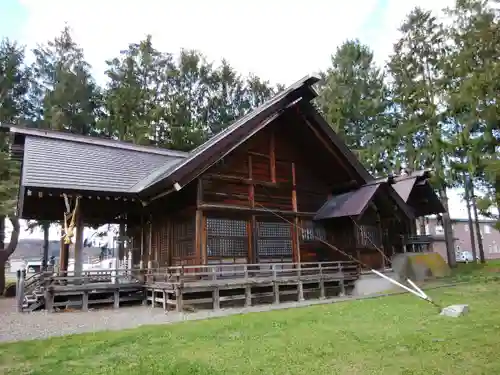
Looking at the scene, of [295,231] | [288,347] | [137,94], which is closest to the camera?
[288,347]

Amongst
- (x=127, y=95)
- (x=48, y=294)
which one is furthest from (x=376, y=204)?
(x=127, y=95)

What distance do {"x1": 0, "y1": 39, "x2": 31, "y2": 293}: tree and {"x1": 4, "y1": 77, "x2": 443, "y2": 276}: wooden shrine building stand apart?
19.0 feet

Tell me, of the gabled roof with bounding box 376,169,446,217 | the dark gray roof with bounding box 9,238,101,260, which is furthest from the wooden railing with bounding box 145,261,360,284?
the dark gray roof with bounding box 9,238,101,260

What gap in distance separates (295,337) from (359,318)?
2347mm

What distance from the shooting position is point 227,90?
38.5m

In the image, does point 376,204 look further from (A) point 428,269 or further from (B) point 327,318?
(B) point 327,318

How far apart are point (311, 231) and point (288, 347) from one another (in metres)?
10.5

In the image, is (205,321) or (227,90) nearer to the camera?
(205,321)

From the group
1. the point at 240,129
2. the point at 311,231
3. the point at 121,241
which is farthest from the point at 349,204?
the point at 121,241

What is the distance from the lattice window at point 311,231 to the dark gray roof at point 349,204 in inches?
16.6

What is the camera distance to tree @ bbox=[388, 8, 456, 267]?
25.8 m

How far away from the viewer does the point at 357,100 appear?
34.5 m

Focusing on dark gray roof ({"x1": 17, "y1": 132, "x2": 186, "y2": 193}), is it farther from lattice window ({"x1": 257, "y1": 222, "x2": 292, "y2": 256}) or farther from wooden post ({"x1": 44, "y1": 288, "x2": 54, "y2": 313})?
lattice window ({"x1": 257, "y1": 222, "x2": 292, "y2": 256})

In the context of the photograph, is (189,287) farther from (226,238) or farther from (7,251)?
(7,251)
